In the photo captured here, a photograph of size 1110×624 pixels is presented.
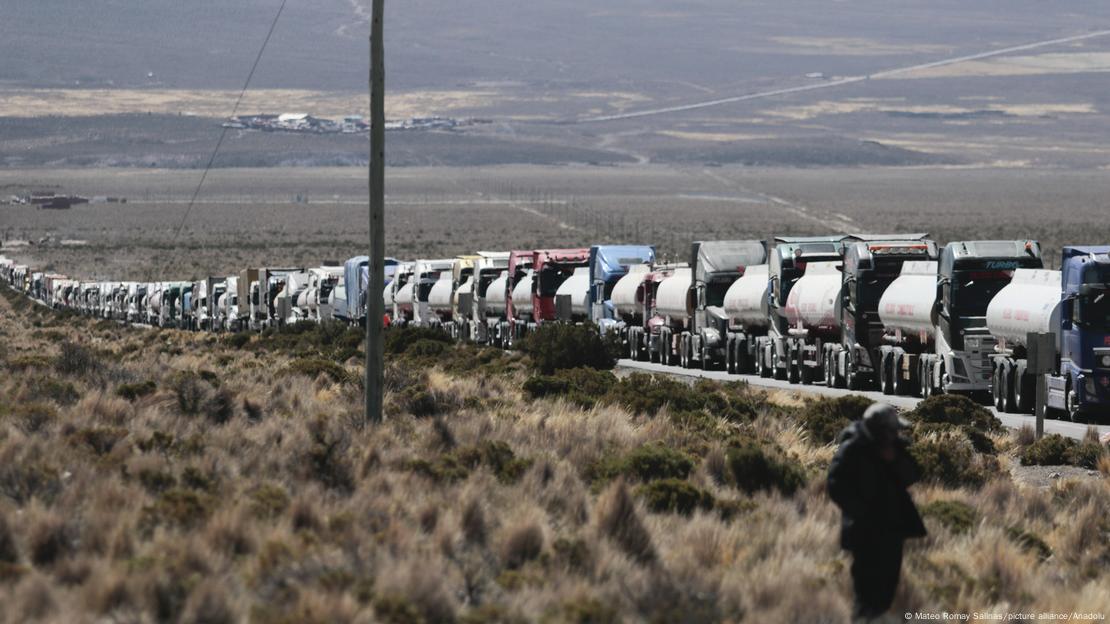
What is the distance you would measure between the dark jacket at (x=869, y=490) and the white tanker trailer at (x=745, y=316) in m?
30.0

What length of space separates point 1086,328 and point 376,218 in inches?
479

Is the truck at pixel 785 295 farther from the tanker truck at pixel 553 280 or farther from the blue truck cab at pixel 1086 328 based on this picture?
the tanker truck at pixel 553 280

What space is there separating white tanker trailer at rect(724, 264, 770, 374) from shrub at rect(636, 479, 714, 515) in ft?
85.5

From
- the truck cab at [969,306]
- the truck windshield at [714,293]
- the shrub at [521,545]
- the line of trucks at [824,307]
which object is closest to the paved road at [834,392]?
the line of trucks at [824,307]

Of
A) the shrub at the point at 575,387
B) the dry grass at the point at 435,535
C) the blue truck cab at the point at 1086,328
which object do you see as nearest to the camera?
the dry grass at the point at 435,535

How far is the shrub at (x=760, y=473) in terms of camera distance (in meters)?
16.7

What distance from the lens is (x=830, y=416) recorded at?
2434 centimetres

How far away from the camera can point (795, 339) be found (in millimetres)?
39969

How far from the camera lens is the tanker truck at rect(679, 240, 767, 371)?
44594mm

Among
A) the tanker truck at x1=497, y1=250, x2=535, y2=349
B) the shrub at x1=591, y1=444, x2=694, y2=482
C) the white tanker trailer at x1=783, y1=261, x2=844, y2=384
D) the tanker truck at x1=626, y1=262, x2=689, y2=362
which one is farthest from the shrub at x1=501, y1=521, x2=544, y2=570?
the tanker truck at x1=497, y1=250, x2=535, y2=349

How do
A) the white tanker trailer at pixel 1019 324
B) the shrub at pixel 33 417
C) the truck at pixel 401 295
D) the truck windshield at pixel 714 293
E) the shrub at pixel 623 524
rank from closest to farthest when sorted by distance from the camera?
1. the shrub at pixel 623 524
2. the shrub at pixel 33 417
3. the white tanker trailer at pixel 1019 324
4. the truck windshield at pixel 714 293
5. the truck at pixel 401 295

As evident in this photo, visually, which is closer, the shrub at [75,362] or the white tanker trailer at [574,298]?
the shrub at [75,362]

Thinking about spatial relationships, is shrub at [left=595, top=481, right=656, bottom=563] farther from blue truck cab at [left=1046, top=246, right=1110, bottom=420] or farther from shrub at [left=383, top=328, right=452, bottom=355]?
shrub at [left=383, top=328, right=452, bottom=355]

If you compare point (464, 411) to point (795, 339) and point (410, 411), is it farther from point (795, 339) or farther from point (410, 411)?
point (795, 339)
